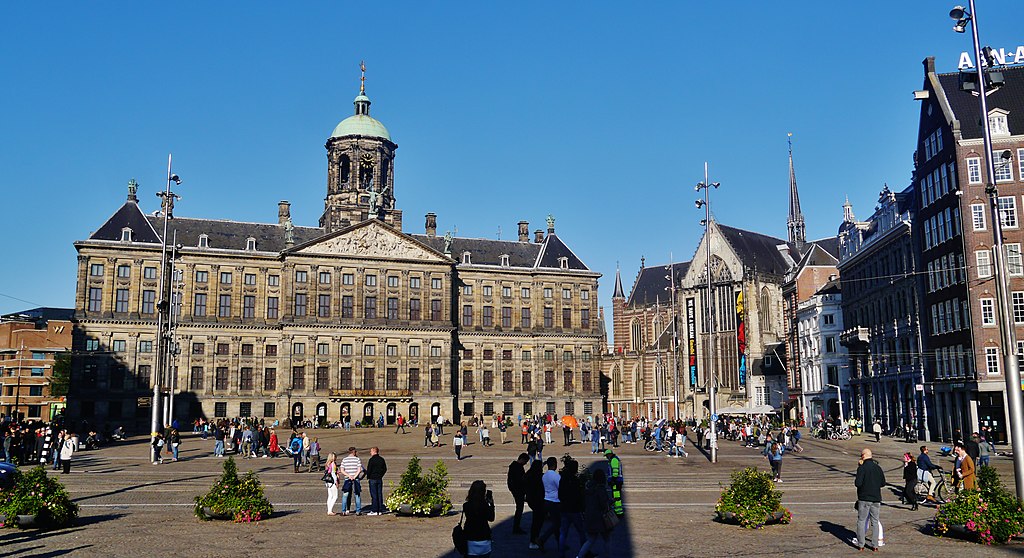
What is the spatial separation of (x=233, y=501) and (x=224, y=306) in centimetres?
6606

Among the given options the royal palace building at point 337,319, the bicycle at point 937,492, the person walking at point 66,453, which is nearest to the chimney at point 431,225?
the royal palace building at point 337,319

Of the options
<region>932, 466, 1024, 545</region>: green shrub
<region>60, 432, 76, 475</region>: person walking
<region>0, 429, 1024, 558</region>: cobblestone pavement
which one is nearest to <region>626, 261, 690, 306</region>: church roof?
<region>0, 429, 1024, 558</region>: cobblestone pavement

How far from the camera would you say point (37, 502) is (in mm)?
18266

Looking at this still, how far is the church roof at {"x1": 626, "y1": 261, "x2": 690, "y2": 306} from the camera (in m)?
122

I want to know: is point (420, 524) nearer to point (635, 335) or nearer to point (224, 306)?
point (224, 306)

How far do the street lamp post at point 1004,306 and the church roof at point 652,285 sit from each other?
3923 inches

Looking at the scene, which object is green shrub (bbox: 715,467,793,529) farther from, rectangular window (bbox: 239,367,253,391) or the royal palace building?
rectangular window (bbox: 239,367,253,391)

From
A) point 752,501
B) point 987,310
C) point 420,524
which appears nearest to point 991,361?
point 987,310

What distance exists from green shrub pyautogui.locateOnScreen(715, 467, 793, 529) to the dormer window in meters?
40.2

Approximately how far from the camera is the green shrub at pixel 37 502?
18.2 meters

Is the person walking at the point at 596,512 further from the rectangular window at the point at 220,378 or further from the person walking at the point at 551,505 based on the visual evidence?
the rectangular window at the point at 220,378

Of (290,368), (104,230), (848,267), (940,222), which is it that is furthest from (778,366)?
(104,230)

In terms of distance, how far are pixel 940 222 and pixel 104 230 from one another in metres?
69.0

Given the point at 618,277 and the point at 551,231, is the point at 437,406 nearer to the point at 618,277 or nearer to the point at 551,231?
the point at 551,231
